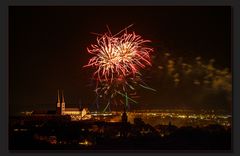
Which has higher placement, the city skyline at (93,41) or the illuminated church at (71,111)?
the city skyline at (93,41)

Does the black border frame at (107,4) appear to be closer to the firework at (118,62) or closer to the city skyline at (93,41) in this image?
the city skyline at (93,41)

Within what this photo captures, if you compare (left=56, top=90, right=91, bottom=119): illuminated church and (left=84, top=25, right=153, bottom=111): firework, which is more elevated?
(left=84, top=25, right=153, bottom=111): firework

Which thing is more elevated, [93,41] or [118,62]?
[93,41]

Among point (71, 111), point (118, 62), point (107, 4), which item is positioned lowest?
point (71, 111)

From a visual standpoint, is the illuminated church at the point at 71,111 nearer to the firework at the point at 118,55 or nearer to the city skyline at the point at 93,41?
the city skyline at the point at 93,41

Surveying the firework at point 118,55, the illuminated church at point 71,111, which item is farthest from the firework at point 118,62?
the illuminated church at point 71,111

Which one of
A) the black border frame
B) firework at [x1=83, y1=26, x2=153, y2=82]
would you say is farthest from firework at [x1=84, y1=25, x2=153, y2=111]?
the black border frame

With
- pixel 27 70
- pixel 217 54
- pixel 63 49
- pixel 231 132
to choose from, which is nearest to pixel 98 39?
pixel 63 49

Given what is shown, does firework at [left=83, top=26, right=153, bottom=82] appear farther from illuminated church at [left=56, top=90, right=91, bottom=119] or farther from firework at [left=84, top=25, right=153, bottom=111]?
illuminated church at [left=56, top=90, right=91, bottom=119]

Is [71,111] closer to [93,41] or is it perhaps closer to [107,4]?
[93,41]

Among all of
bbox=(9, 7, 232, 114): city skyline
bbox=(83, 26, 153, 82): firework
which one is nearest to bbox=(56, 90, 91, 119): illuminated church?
bbox=(9, 7, 232, 114): city skyline

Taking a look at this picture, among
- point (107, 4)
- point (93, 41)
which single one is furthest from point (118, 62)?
point (107, 4)

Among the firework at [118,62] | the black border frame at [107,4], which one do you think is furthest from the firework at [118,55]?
the black border frame at [107,4]
